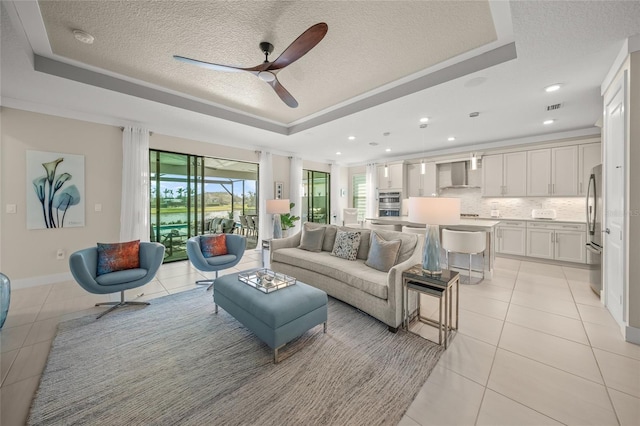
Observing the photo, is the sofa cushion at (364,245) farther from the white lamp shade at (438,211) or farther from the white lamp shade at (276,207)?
the white lamp shade at (276,207)

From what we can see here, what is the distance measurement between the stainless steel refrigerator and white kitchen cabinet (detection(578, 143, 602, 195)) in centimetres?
187

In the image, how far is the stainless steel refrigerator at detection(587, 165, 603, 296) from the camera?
323 centimetres

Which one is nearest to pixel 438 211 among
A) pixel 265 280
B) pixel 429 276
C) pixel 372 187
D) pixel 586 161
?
pixel 429 276

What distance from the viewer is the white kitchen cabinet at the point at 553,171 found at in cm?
505

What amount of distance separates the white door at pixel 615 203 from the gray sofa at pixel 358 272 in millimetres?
1939

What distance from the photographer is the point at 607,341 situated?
234cm

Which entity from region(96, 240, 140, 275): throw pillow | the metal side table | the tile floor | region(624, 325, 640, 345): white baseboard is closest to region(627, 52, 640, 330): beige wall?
region(624, 325, 640, 345): white baseboard

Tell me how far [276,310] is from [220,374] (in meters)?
0.62

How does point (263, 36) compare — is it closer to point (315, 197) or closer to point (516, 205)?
point (315, 197)

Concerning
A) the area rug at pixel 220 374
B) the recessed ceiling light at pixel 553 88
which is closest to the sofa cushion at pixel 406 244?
the area rug at pixel 220 374

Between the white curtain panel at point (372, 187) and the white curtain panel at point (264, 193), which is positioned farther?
the white curtain panel at point (372, 187)

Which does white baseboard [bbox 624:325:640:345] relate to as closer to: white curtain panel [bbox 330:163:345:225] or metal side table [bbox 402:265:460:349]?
metal side table [bbox 402:265:460:349]

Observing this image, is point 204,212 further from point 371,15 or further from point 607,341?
point 607,341

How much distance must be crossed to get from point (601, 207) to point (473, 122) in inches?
89.0
